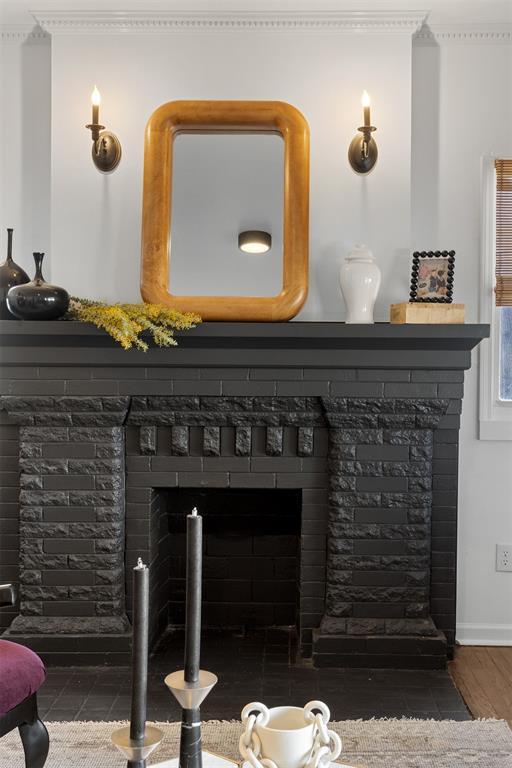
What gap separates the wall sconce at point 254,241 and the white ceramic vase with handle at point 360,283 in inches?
12.4

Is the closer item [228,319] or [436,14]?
[228,319]

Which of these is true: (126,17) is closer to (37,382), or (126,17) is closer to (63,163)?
(63,163)

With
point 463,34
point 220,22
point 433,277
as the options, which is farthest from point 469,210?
point 220,22

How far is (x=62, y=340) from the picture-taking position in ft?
9.20

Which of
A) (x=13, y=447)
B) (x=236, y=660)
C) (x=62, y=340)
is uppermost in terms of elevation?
(x=62, y=340)

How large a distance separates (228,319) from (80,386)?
2.04 ft

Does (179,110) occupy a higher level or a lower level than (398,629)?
higher

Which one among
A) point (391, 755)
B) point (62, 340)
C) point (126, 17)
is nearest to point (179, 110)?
point (126, 17)

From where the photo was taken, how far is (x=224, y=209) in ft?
9.79

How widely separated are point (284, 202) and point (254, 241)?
190 millimetres

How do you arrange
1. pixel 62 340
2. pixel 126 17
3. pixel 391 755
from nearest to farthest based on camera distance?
pixel 391 755
pixel 62 340
pixel 126 17

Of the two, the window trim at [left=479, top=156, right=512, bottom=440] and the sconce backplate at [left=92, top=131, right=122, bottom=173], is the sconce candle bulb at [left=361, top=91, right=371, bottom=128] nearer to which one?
the window trim at [left=479, top=156, right=512, bottom=440]

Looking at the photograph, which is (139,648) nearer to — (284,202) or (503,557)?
(284,202)

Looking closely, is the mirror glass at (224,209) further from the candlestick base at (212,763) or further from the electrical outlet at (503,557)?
the candlestick base at (212,763)
